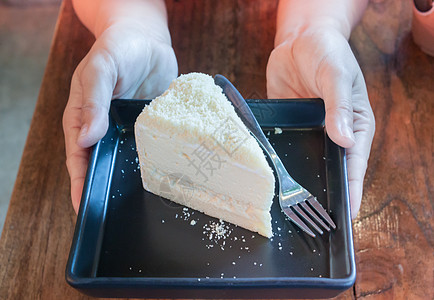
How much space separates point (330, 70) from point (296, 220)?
317 millimetres

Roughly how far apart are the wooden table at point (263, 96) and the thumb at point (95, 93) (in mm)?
198

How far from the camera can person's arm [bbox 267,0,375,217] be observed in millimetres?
891

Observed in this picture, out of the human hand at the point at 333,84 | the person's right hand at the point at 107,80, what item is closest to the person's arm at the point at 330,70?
the human hand at the point at 333,84

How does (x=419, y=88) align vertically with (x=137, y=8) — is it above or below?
below

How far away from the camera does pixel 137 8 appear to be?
47.4 inches

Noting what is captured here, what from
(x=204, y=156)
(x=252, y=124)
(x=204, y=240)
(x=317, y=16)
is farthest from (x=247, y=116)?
(x=317, y=16)

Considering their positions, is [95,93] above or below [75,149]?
above

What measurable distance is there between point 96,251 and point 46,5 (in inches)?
68.9

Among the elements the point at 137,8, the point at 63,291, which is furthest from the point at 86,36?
the point at 63,291

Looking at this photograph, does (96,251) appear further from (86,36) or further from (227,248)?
(86,36)

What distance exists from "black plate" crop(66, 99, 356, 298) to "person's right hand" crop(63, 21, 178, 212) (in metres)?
0.05

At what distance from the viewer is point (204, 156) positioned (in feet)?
2.72

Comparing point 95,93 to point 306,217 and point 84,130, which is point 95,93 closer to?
point 84,130

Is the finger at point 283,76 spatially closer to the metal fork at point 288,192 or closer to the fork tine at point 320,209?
the metal fork at point 288,192
